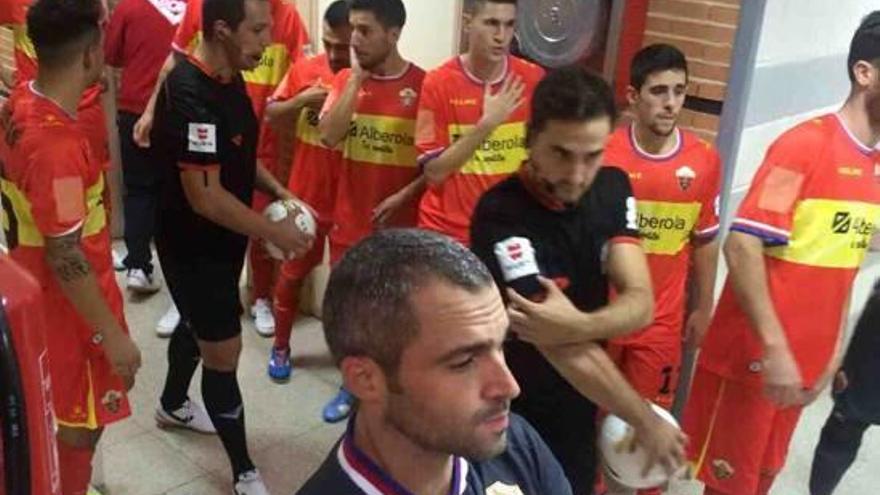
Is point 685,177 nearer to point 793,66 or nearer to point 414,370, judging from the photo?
point 793,66

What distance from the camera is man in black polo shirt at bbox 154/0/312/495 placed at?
7.82 feet

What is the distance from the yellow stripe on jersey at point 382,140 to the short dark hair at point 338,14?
369mm

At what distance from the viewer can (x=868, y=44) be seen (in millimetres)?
2207

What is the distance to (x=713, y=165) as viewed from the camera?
267cm

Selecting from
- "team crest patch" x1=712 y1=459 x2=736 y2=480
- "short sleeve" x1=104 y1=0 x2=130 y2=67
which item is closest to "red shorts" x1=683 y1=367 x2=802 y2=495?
"team crest patch" x1=712 y1=459 x2=736 y2=480

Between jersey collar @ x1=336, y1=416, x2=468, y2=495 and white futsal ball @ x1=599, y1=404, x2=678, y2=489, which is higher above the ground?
jersey collar @ x1=336, y1=416, x2=468, y2=495

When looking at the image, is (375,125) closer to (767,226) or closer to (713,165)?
(713,165)

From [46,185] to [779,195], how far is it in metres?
1.78

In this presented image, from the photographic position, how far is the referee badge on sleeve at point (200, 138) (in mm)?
2373

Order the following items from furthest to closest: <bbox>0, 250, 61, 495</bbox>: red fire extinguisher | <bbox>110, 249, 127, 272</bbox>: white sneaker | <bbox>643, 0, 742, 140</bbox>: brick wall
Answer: <bbox>110, 249, 127, 272</bbox>: white sneaker → <bbox>643, 0, 742, 140</bbox>: brick wall → <bbox>0, 250, 61, 495</bbox>: red fire extinguisher

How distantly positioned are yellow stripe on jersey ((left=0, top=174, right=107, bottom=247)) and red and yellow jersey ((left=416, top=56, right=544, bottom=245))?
1.03m

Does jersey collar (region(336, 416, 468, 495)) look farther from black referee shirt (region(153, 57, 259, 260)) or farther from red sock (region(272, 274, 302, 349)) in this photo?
red sock (region(272, 274, 302, 349))

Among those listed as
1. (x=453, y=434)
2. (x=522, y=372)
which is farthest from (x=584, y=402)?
(x=453, y=434)

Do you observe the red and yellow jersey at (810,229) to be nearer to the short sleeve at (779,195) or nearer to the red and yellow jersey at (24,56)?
the short sleeve at (779,195)
